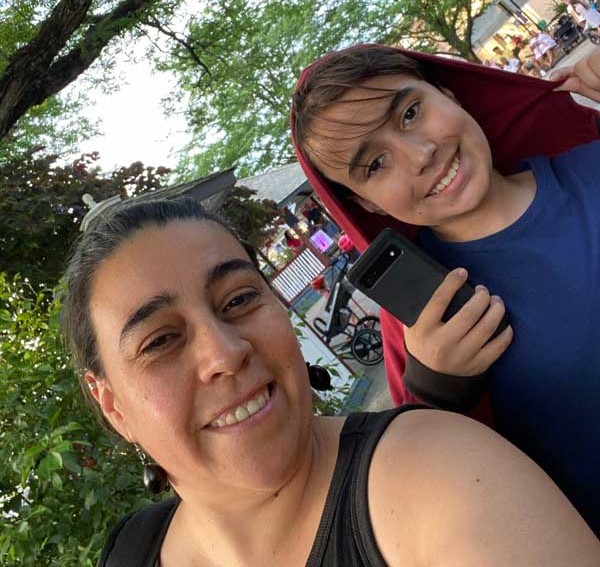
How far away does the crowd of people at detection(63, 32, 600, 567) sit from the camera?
1304 millimetres

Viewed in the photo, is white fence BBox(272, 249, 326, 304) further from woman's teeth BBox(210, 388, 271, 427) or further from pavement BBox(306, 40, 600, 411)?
woman's teeth BBox(210, 388, 271, 427)

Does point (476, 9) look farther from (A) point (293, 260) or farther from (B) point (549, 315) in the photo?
(B) point (549, 315)

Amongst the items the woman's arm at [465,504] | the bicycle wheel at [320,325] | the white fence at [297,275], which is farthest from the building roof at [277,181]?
the woman's arm at [465,504]

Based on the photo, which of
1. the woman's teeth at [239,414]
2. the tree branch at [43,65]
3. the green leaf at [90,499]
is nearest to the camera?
the woman's teeth at [239,414]

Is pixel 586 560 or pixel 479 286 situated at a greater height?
pixel 479 286

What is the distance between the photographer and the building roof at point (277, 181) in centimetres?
1939

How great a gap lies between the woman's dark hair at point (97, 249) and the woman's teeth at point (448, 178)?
55 centimetres

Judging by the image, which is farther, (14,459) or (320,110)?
(14,459)

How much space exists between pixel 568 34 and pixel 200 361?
2117 cm

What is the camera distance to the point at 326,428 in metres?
1.67

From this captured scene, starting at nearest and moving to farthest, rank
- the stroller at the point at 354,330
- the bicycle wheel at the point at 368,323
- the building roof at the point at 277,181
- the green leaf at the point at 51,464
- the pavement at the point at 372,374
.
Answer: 1. the green leaf at the point at 51,464
2. the pavement at the point at 372,374
3. the stroller at the point at 354,330
4. the bicycle wheel at the point at 368,323
5. the building roof at the point at 277,181

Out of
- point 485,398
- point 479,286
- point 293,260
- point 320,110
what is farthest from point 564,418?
point 293,260

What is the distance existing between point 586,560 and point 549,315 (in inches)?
28.4

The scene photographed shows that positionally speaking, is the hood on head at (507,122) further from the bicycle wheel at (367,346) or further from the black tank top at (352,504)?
the bicycle wheel at (367,346)
